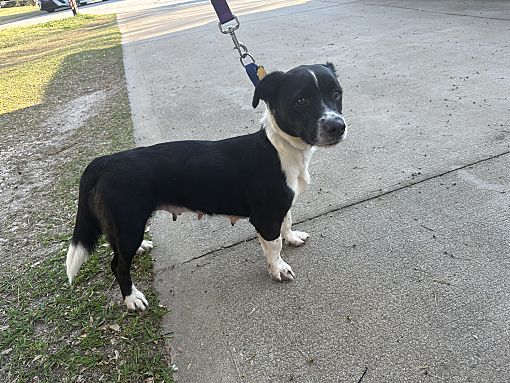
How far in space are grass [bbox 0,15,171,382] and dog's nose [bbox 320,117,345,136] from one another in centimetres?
152

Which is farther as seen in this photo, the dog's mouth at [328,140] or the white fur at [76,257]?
the white fur at [76,257]

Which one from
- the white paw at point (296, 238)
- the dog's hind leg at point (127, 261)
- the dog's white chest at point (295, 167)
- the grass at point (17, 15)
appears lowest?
the grass at point (17, 15)

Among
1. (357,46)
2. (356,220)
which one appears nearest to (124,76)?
(357,46)

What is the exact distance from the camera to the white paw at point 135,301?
2.68 metres

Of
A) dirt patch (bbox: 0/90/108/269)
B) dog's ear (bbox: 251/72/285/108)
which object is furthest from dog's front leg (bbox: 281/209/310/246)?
dirt patch (bbox: 0/90/108/269)

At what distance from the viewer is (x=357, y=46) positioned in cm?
801

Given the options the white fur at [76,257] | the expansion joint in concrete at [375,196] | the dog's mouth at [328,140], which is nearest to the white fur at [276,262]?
the expansion joint in concrete at [375,196]

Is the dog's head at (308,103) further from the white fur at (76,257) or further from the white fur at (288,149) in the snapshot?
the white fur at (76,257)

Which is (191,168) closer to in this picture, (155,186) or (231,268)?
(155,186)

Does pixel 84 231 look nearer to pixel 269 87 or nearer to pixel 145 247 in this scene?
pixel 145 247

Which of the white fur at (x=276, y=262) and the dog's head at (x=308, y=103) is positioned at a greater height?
the dog's head at (x=308, y=103)

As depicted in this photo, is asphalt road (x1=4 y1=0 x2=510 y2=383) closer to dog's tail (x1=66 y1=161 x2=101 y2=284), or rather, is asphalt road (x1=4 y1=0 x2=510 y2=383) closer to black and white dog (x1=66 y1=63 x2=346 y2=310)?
black and white dog (x1=66 y1=63 x2=346 y2=310)

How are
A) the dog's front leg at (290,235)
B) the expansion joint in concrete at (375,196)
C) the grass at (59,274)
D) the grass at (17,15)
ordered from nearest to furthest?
the grass at (59,274), the dog's front leg at (290,235), the expansion joint in concrete at (375,196), the grass at (17,15)

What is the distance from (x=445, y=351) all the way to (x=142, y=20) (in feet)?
60.5
